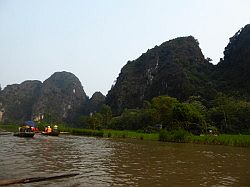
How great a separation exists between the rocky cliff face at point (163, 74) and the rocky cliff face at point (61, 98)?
22.7 m

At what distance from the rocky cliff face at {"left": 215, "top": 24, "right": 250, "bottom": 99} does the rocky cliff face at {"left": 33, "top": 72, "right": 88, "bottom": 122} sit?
48.0 metres

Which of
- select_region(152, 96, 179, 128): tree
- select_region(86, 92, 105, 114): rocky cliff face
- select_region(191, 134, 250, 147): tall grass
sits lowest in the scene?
select_region(191, 134, 250, 147): tall grass

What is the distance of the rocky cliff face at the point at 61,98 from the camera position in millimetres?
95750

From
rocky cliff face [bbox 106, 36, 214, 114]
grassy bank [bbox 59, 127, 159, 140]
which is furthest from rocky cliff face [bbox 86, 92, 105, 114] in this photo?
grassy bank [bbox 59, 127, 159, 140]

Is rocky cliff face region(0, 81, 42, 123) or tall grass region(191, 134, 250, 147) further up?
rocky cliff face region(0, 81, 42, 123)

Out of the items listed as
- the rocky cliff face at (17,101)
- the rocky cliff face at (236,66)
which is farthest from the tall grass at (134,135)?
the rocky cliff face at (17,101)

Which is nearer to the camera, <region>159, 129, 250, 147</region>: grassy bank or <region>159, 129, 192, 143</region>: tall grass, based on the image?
<region>159, 129, 250, 147</region>: grassy bank

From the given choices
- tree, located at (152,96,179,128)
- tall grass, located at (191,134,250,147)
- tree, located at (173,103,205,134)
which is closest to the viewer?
tall grass, located at (191,134,250,147)

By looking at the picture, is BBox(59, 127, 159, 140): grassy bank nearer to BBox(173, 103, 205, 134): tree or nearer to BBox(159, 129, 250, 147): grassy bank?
BBox(159, 129, 250, 147): grassy bank

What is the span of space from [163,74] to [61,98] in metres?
41.2

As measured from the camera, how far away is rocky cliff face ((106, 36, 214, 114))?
63438mm

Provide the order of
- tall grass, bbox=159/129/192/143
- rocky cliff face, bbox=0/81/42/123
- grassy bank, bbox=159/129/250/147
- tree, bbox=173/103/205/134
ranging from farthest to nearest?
rocky cliff face, bbox=0/81/42/123 → tree, bbox=173/103/205/134 → tall grass, bbox=159/129/192/143 → grassy bank, bbox=159/129/250/147

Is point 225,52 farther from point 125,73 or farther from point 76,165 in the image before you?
point 76,165

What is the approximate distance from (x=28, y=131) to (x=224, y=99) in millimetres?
25259
